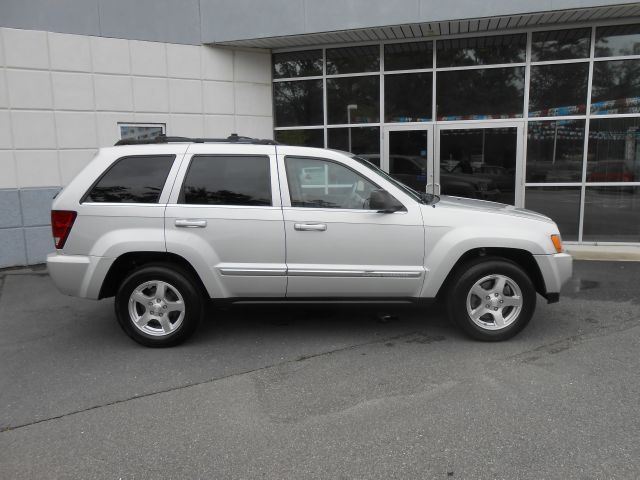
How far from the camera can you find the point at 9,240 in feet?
27.3

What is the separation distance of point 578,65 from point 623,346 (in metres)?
6.12

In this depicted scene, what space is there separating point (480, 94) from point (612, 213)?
126 inches

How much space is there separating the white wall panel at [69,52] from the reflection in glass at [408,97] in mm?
5308

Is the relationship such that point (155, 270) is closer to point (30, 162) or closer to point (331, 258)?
point (331, 258)

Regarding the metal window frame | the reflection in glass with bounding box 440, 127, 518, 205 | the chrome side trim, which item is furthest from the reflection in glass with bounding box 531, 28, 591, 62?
the chrome side trim

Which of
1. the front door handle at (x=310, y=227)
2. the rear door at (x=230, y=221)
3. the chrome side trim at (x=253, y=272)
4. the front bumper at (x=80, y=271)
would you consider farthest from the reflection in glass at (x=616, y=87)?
the front bumper at (x=80, y=271)

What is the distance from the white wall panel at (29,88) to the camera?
26.7 ft

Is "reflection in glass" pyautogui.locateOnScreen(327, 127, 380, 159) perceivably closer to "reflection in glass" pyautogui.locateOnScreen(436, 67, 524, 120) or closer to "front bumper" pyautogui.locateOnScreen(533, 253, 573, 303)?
"reflection in glass" pyautogui.locateOnScreen(436, 67, 524, 120)

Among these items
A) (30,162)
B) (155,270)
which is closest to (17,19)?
(30,162)

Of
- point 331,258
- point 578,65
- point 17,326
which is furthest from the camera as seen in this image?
point 578,65

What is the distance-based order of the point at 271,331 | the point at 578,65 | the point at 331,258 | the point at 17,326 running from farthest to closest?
the point at 578,65 → the point at 17,326 → the point at 271,331 → the point at 331,258

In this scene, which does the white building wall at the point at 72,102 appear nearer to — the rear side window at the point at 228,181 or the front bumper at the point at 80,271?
the front bumper at the point at 80,271

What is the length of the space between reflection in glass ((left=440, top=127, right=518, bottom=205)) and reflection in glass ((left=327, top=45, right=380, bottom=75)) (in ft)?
6.23

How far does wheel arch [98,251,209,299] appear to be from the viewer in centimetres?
471
